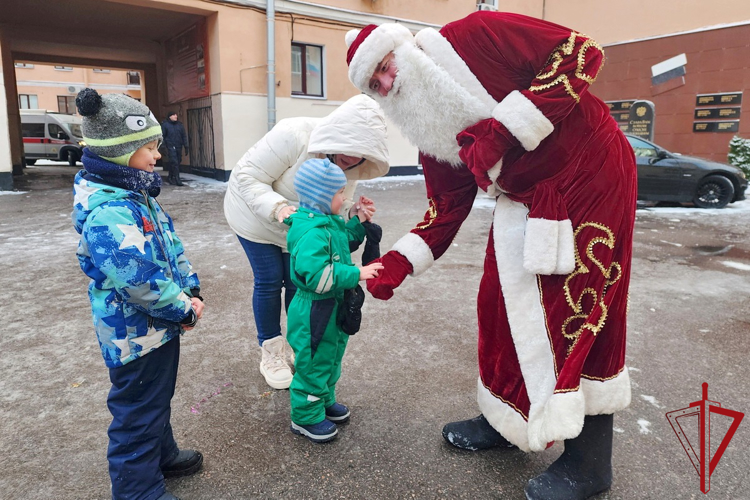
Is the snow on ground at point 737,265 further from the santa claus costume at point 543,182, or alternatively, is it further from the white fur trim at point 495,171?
the white fur trim at point 495,171

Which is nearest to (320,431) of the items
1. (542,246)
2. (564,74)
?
(542,246)

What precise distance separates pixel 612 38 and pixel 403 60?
16.9 metres

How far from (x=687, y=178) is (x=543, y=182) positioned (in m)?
9.61

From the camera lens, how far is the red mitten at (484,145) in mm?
1626

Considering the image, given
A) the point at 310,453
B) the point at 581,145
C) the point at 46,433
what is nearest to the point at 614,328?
the point at 581,145

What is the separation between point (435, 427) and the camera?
2410 mm

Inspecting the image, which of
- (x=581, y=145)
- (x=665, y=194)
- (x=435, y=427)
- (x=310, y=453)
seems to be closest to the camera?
(x=581, y=145)

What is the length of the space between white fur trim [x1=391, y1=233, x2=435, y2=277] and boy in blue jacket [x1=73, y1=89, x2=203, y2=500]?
866 millimetres

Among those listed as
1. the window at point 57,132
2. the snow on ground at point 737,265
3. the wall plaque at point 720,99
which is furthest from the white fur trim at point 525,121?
the window at point 57,132

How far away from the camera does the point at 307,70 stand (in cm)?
1339

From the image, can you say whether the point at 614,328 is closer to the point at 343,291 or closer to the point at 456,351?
the point at 343,291

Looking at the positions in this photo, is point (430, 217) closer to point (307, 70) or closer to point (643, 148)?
point (643, 148)
